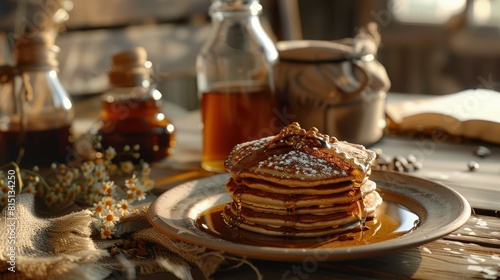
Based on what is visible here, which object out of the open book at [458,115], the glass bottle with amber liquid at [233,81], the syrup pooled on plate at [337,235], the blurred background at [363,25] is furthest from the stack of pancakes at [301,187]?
the blurred background at [363,25]

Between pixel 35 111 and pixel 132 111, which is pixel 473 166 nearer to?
pixel 132 111

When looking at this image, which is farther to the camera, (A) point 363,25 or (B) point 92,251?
(A) point 363,25

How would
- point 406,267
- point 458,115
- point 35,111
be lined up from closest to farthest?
point 406,267 < point 35,111 < point 458,115

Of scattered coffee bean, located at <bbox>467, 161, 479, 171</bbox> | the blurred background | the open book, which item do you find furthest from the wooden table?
the blurred background

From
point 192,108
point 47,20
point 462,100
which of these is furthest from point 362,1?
point 47,20

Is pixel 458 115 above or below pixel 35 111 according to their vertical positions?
below

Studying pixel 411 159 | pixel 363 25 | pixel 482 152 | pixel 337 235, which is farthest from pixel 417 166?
pixel 363 25
